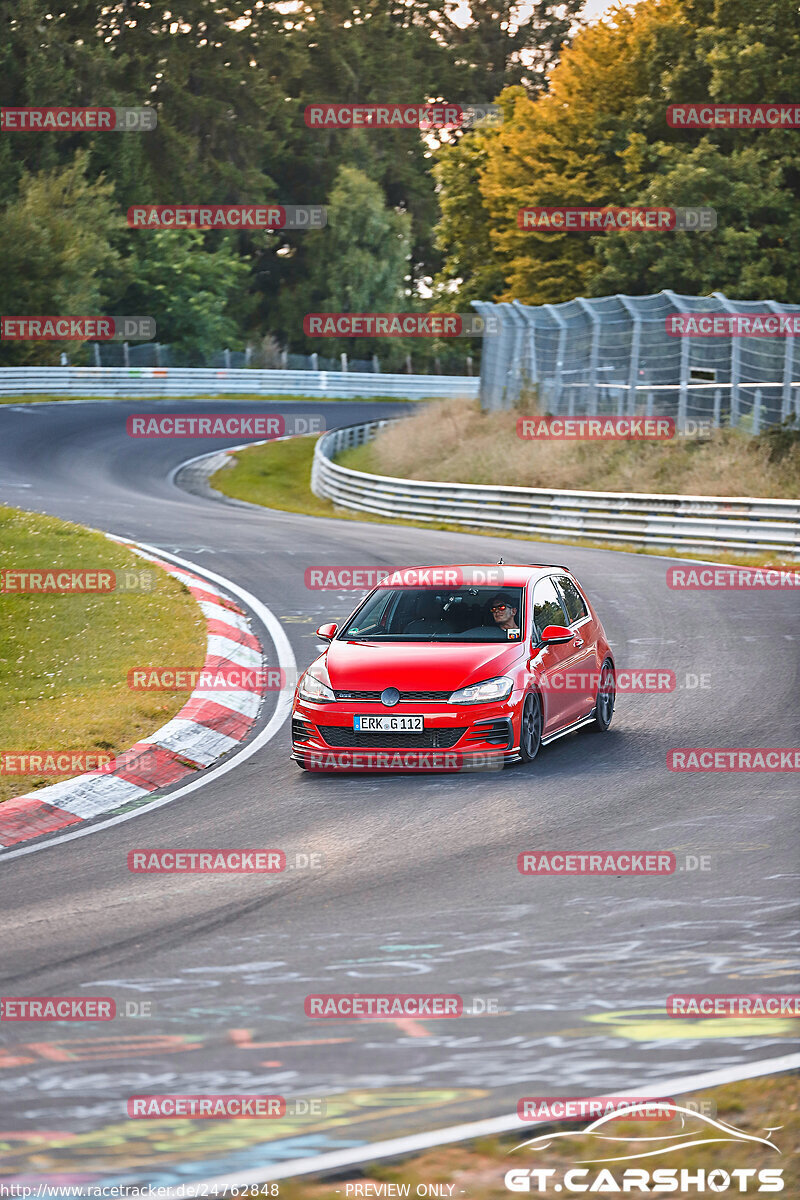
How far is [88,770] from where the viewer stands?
36.0ft

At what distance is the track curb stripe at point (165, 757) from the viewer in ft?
32.3

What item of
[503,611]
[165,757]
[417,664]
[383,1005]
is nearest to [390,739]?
[417,664]

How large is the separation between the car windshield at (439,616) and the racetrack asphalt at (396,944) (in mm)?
1095

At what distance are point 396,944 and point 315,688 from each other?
4483 mm

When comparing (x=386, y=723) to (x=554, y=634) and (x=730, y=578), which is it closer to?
(x=554, y=634)

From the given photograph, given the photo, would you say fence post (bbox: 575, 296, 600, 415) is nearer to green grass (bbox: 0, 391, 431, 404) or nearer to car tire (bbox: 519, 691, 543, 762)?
green grass (bbox: 0, 391, 431, 404)

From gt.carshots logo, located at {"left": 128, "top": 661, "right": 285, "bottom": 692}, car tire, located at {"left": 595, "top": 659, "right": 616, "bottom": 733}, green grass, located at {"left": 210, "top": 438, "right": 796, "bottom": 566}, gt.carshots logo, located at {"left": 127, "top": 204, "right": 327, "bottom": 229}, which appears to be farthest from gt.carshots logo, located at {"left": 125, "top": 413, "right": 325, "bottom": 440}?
car tire, located at {"left": 595, "top": 659, "right": 616, "bottom": 733}

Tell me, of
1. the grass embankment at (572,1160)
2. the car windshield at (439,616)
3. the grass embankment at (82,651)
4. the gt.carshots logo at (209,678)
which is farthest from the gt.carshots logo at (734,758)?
the grass embankment at (572,1160)

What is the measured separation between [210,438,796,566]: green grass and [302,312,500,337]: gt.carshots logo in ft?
28.8

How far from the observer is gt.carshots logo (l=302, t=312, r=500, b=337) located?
56.6 meters

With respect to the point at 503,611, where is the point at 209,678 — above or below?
below

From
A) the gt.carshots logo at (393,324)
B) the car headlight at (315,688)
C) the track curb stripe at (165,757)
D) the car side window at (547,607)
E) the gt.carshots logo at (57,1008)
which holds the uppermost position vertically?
the gt.carshots logo at (393,324)

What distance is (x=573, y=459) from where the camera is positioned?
3438 centimetres

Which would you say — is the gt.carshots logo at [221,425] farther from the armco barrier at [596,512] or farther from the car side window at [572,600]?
the car side window at [572,600]
